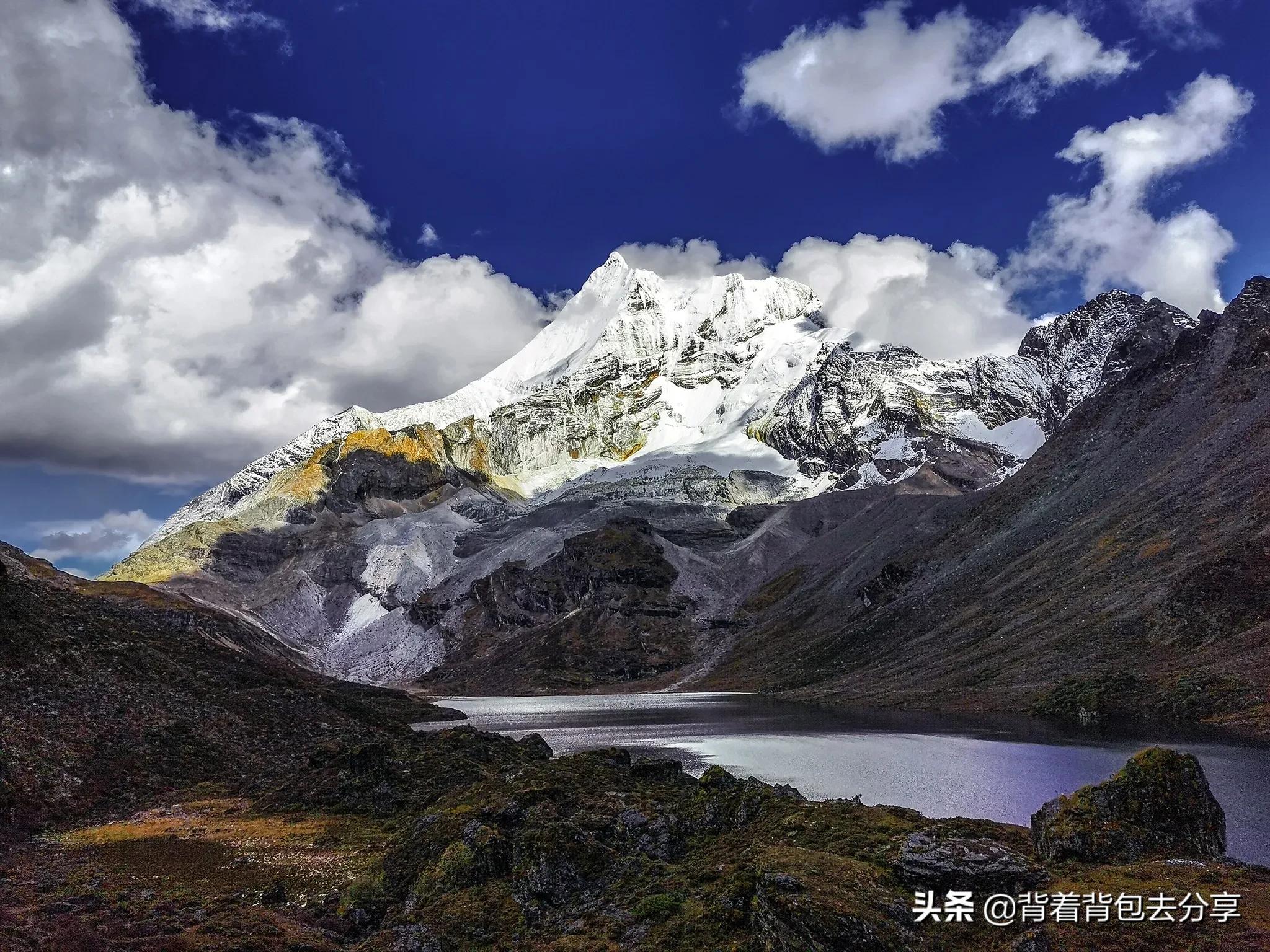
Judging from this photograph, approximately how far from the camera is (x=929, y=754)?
64.3m

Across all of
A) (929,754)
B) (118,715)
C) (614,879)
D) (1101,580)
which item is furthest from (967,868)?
(1101,580)

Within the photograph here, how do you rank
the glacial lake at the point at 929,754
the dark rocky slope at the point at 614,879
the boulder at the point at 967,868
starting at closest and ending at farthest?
1. the dark rocky slope at the point at 614,879
2. the boulder at the point at 967,868
3. the glacial lake at the point at 929,754

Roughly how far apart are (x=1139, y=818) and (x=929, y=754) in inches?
1734

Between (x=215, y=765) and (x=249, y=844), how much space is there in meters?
21.0

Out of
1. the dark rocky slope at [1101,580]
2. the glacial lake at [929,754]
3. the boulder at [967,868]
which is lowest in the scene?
the glacial lake at [929,754]

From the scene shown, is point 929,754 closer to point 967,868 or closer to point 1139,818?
point 1139,818

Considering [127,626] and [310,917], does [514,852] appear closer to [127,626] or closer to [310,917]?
[310,917]

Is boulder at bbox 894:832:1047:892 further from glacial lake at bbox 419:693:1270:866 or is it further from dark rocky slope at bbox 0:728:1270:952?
glacial lake at bbox 419:693:1270:866

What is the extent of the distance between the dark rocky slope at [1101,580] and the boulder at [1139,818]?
53.2 meters

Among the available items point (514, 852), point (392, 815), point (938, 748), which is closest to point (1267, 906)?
point (514, 852)

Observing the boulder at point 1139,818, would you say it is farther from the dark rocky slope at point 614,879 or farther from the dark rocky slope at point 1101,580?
the dark rocky slope at point 1101,580

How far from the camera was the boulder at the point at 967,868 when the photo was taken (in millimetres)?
18969

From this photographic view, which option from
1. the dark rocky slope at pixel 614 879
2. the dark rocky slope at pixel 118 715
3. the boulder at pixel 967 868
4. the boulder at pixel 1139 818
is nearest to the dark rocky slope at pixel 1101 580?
the boulder at pixel 1139 818

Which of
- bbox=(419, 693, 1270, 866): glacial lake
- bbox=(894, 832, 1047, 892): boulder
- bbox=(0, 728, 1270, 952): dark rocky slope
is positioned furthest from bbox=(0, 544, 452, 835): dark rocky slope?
bbox=(894, 832, 1047, 892): boulder
